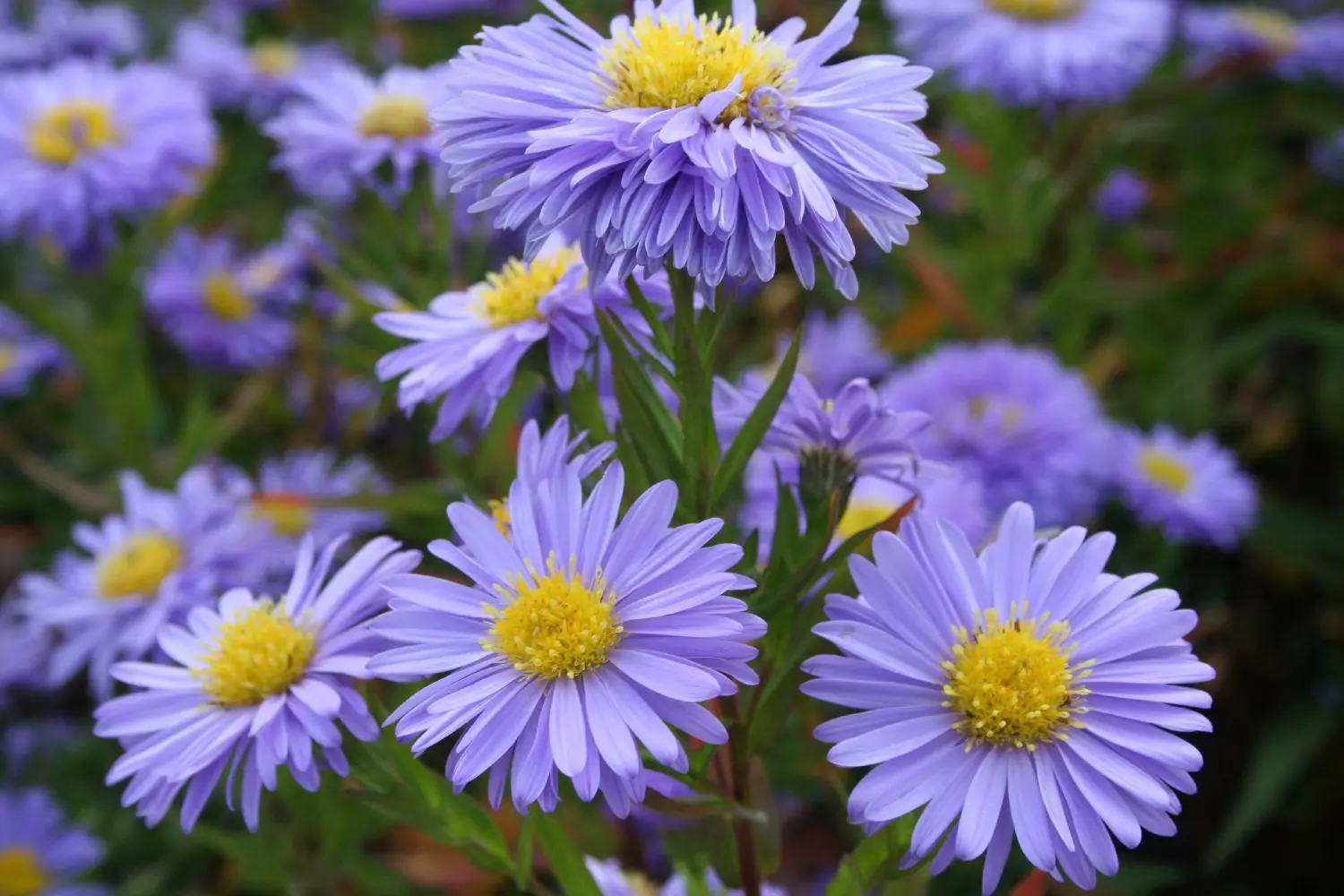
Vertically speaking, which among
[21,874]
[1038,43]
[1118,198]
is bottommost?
[21,874]

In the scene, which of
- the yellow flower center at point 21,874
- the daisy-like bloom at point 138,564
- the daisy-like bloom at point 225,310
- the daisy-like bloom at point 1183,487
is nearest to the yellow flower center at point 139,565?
the daisy-like bloom at point 138,564

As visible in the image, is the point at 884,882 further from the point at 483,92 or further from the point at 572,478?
the point at 483,92

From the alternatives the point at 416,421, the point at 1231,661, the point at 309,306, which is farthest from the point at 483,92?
the point at 1231,661

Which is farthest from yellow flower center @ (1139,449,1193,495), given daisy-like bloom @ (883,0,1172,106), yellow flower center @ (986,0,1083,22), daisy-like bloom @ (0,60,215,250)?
daisy-like bloom @ (0,60,215,250)

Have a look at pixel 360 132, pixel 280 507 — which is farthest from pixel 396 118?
pixel 280 507

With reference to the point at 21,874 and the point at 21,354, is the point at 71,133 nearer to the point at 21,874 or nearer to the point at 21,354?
the point at 21,354

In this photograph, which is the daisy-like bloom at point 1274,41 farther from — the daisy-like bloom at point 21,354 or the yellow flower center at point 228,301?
the daisy-like bloom at point 21,354
